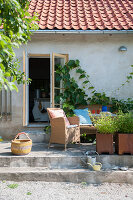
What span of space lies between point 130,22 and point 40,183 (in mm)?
4773

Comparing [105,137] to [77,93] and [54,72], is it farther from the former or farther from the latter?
[54,72]

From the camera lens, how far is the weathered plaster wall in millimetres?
5945

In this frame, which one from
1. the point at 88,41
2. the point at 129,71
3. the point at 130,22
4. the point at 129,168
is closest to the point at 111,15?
the point at 130,22

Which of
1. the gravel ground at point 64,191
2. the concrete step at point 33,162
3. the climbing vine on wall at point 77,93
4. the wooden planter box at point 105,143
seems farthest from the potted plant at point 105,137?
the climbing vine on wall at point 77,93

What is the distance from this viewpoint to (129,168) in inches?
156

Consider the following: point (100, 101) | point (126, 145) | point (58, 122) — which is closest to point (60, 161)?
point (58, 122)

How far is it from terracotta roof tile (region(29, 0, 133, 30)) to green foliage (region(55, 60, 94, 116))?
97cm

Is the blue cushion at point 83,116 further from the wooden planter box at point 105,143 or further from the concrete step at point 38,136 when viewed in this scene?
the wooden planter box at point 105,143

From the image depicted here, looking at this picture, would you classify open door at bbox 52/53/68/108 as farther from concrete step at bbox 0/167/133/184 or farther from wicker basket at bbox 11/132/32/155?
concrete step at bbox 0/167/133/184

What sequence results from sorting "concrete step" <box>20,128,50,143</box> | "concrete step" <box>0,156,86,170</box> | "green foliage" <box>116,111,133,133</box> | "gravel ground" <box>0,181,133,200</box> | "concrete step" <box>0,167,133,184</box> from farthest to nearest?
"concrete step" <box>20,128,50,143</box>, "green foliage" <box>116,111,133,133</box>, "concrete step" <box>0,156,86,170</box>, "concrete step" <box>0,167,133,184</box>, "gravel ground" <box>0,181,133,200</box>

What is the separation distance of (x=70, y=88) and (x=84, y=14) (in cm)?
241

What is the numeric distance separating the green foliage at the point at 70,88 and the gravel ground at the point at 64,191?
8.01 ft

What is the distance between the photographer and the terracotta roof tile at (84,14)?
5.95 metres

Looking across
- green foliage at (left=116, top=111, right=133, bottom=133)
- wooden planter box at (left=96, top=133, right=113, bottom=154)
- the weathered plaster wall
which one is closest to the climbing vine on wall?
the weathered plaster wall
